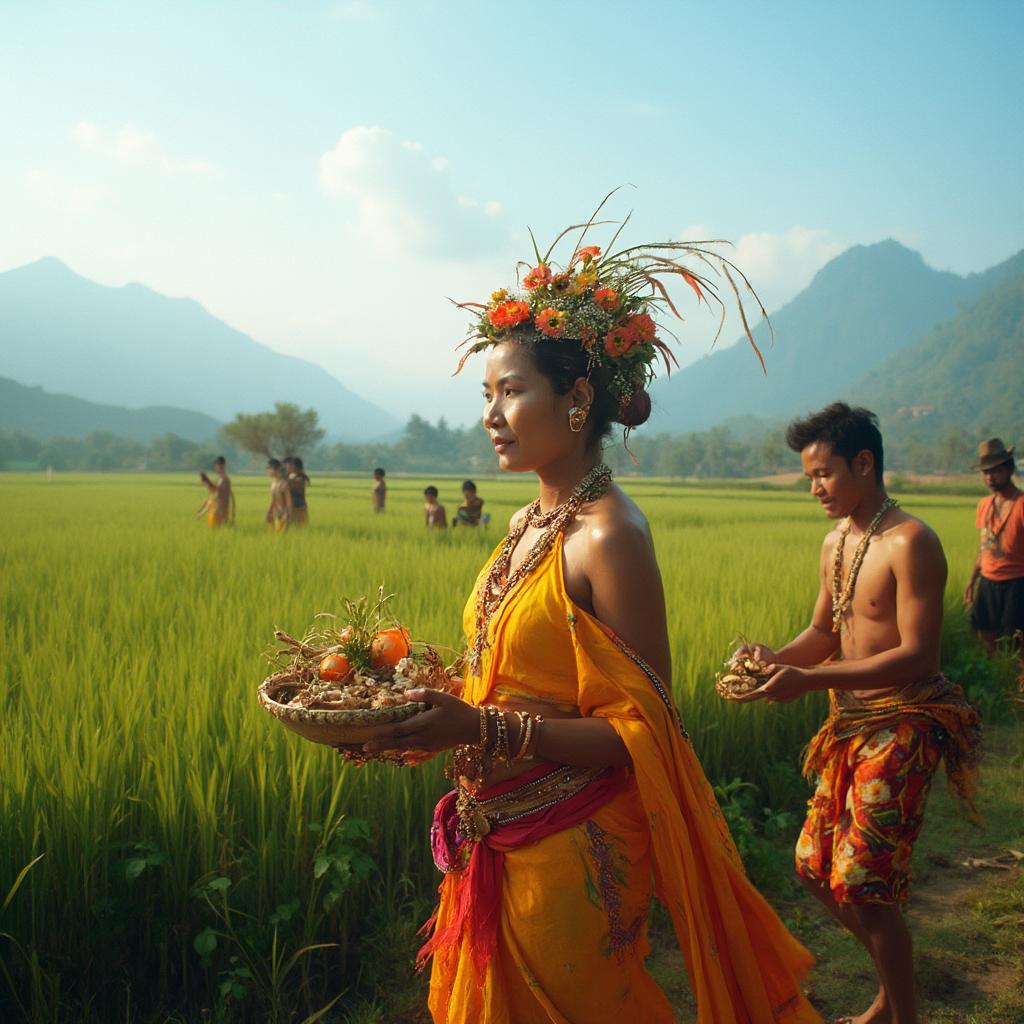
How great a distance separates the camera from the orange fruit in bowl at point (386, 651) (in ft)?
5.45

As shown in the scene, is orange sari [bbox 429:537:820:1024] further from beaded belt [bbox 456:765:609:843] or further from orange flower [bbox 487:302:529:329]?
orange flower [bbox 487:302:529:329]

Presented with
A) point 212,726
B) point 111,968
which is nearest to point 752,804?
point 212,726

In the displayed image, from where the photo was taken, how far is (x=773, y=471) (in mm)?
113938

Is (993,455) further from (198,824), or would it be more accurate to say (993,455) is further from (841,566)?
(198,824)

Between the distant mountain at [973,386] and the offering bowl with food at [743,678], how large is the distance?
5842 inches

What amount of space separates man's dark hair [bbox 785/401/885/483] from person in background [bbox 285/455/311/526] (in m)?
11.0

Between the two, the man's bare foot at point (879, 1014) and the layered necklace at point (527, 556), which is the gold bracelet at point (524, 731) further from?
the man's bare foot at point (879, 1014)

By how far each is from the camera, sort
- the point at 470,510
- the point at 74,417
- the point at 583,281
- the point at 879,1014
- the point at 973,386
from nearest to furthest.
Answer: the point at 583,281 < the point at 879,1014 < the point at 470,510 < the point at 74,417 < the point at 973,386

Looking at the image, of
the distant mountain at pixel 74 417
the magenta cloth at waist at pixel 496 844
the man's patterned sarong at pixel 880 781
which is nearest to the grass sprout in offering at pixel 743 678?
the man's patterned sarong at pixel 880 781

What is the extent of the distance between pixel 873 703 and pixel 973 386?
642ft

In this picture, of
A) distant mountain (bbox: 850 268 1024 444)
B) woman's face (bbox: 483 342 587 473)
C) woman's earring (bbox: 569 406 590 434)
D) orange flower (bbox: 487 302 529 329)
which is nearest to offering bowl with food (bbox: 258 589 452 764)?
woman's face (bbox: 483 342 587 473)

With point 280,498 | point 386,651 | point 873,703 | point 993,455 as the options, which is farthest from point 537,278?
point 280,498

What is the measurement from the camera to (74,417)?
158 metres

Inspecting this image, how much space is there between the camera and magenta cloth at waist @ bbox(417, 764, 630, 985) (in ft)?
5.18
